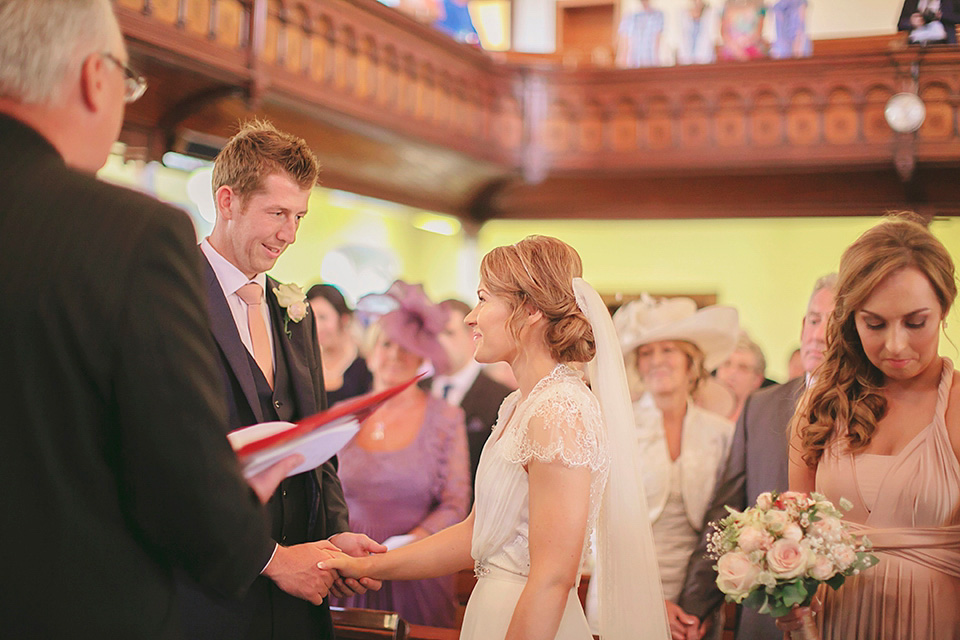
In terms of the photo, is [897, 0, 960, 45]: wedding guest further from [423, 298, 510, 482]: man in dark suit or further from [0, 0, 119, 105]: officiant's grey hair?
[0, 0, 119, 105]: officiant's grey hair

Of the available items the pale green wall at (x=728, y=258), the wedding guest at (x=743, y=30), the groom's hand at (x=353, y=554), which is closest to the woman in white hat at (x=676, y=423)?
the groom's hand at (x=353, y=554)

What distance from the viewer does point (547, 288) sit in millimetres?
2238

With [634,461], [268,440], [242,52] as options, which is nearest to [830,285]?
[634,461]

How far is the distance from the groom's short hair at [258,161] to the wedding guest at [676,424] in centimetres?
168

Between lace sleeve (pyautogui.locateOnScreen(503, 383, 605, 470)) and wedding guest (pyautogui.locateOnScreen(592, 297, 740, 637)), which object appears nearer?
lace sleeve (pyautogui.locateOnScreen(503, 383, 605, 470))

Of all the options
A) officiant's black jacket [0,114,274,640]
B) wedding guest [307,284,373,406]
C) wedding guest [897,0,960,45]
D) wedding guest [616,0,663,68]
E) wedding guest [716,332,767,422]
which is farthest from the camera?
wedding guest [616,0,663,68]

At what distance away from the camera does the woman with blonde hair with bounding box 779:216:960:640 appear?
2.32 meters

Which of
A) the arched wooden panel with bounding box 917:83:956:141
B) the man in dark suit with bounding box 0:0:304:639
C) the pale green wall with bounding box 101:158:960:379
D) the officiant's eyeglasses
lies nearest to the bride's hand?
the man in dark suit with bounding box 0:0:304:639

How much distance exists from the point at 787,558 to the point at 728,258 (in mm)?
7115

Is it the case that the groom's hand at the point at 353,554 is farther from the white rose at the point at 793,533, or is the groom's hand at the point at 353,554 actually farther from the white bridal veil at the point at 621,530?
the white rose at the point at 793,533

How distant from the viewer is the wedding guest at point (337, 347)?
18.7 feet

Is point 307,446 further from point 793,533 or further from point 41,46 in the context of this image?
point 793,533

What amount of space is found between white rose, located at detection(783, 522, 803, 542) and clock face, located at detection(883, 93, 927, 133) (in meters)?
5.78

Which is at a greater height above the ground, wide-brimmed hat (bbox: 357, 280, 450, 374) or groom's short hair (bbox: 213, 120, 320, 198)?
groom's short hair (bbox: 213, 120, 320, 198)
